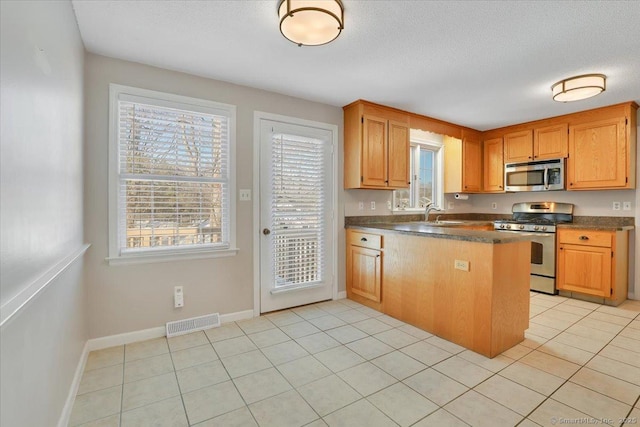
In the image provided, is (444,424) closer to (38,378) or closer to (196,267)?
(38,378)

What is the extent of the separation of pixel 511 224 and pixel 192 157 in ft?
13.9

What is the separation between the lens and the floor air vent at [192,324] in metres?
2.74

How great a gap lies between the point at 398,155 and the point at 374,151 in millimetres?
411

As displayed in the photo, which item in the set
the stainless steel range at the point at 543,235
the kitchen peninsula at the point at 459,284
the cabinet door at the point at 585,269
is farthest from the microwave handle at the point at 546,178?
the kitchen peninsula at the point at 459,284

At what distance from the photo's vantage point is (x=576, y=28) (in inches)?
82.9

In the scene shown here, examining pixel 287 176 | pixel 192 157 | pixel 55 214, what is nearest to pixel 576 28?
pixel 287 176

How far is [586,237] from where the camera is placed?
12.2ft

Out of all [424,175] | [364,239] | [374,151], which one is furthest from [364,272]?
[424,175]

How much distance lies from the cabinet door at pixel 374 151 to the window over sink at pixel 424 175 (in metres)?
0.84

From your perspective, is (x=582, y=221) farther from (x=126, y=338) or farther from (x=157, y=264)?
(x=126, y=338)

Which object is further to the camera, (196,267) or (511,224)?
(511,224)

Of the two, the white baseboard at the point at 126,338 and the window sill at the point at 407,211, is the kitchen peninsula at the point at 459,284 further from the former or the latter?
the white baseboard at the point at 126,338

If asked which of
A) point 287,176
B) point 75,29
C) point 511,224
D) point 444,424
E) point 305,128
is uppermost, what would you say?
point 75,29

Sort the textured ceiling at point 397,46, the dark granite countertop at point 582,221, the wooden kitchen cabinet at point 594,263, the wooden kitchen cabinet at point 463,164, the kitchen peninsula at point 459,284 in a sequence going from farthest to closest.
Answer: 1. the wooden kitchen cabinet at point 463,164
2. the dark granite countertop at point 582,221
3. the wooden kitchen cabinet at point 594,263
4. the kitchen peninsula at point 459,284
5. the textured ceiling at point 397,46
